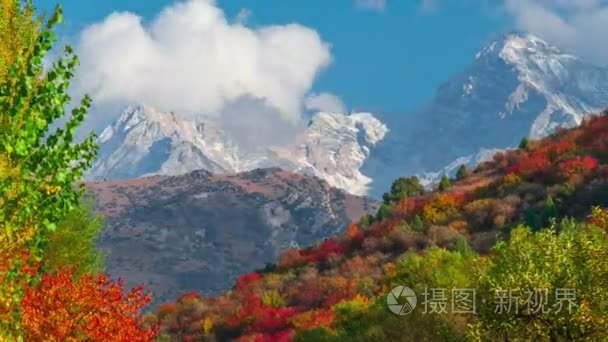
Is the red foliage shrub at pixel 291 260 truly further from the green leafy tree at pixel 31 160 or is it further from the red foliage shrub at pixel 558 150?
the green leafy tree at pixel 31 160

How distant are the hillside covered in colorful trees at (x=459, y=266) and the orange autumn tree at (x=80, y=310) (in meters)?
12.4

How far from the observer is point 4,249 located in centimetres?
1204

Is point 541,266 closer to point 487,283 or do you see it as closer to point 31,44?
point 487,283

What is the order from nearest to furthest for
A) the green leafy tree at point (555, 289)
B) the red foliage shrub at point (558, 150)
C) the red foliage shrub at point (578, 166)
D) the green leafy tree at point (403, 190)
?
the green leafy tree at point (555, 289), the red foliage shrub at point (578, 166), the red foliage shrub at point (558, 150), the green leafy tree at point (403, 190)

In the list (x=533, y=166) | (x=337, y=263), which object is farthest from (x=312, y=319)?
(x=533, y=166)

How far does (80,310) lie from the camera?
24.3m

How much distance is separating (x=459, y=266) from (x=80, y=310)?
2151 centimetres

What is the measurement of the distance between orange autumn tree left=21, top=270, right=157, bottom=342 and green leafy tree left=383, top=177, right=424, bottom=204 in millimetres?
101572

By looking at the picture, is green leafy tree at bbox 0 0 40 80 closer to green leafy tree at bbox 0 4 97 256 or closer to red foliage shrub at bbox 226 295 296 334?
green leafy tree at bbox 0 4 97 256

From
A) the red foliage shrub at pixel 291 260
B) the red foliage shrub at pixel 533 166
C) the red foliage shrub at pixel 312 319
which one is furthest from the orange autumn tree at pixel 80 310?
the red foliage shrub at pixel 533 166

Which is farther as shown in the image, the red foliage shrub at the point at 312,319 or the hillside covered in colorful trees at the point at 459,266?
the red foliage shrub at the point at 312,319

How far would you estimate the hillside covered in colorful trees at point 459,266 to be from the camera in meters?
22.2

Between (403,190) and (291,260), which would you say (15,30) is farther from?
(403,190)

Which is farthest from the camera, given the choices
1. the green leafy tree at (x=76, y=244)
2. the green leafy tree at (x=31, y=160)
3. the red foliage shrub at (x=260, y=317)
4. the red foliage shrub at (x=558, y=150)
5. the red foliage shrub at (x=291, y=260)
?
the red foliage shrub at (x=558, y=150)
